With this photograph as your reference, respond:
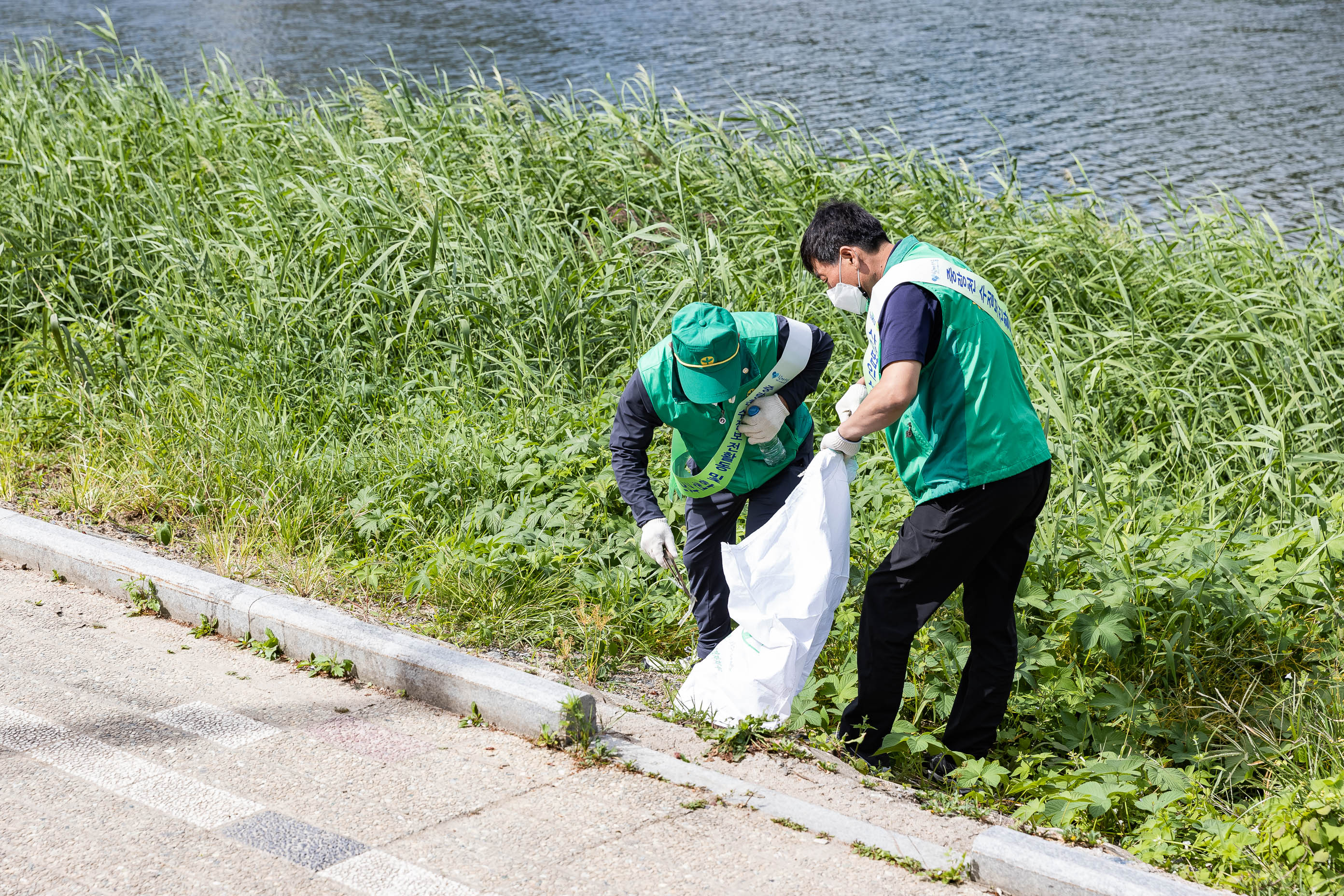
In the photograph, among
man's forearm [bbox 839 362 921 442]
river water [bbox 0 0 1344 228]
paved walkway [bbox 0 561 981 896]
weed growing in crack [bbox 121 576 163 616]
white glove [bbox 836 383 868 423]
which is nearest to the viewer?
paved walkway [bbox 0 561 981 896]

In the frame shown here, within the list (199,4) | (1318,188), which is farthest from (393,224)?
(199,4)

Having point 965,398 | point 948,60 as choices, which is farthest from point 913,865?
point 948,60

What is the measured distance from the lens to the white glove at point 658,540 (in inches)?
148

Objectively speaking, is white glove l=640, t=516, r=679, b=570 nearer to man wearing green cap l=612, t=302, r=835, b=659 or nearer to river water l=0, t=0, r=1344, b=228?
man wearing green cap l=612, t=302, r=835, b=659

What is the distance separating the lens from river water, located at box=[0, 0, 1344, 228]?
496 inches

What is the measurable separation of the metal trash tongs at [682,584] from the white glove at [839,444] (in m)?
0.65

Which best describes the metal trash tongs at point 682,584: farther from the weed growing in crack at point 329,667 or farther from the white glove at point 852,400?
the weed growing in crack at point 329,667

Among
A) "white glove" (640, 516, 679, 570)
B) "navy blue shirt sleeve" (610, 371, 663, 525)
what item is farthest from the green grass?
"navy blue shirt sleeve" (610, 371, 663, 525)

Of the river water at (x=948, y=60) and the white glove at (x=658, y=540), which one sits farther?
the river water at (x=948, y=60)

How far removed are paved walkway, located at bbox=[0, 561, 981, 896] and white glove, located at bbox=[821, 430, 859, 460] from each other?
111 centimetres

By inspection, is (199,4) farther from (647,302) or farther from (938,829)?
(938,829)

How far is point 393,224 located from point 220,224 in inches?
46.9

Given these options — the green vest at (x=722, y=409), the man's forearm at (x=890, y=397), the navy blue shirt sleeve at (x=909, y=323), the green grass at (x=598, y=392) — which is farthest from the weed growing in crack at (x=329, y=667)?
the navy blue shirt sleeve at (x=909, y=323)

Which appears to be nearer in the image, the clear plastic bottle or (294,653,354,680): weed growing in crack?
the clear plastic bottle
